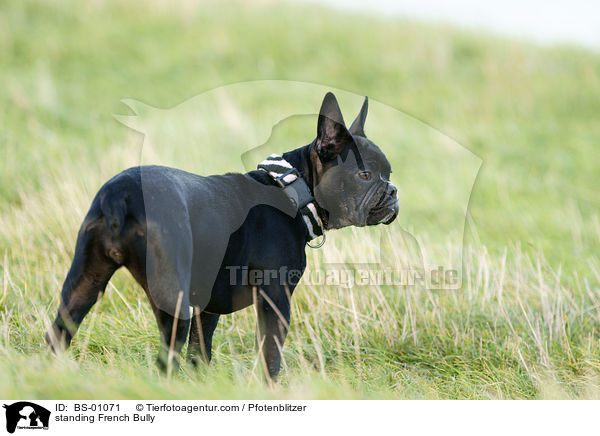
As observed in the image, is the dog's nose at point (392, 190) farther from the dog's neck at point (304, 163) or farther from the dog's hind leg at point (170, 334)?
the dog's hind leg at point (170, 334)

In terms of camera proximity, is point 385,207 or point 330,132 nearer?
point 330,132

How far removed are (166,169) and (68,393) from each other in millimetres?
1153

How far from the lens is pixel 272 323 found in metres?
3.40

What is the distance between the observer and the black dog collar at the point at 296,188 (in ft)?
11.8

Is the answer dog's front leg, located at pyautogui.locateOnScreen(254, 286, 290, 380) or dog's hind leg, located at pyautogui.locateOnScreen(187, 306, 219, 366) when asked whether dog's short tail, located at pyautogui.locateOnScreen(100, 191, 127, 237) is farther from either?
dog's hind leg, located at pyautogui.locateOnScreen(187, 306, 219, 366)

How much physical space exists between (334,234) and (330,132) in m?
2.05

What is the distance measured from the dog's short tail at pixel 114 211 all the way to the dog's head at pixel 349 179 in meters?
1.24

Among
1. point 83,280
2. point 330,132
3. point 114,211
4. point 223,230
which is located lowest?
point 83,280

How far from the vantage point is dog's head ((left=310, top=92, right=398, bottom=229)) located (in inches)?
145

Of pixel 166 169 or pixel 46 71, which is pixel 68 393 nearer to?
pixel 166 169

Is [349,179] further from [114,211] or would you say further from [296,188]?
[114,211]

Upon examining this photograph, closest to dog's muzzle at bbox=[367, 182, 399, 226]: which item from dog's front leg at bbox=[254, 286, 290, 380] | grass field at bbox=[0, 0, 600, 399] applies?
dog's front leg at bbox=[254, 286, 290, 380]

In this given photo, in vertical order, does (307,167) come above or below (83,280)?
above

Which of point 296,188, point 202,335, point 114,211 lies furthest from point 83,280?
point 296,188
